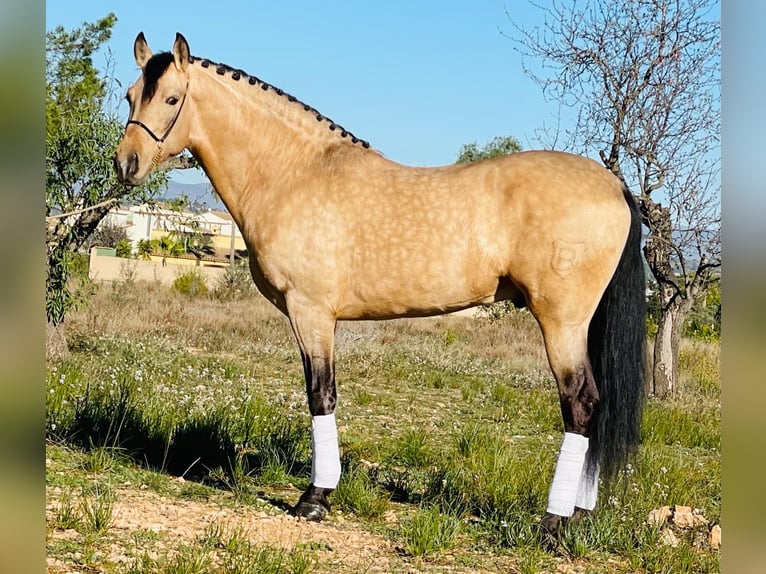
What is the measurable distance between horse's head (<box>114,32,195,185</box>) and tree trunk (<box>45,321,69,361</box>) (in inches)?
250

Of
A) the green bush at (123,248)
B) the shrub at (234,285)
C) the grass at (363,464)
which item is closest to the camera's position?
the grass at (363,464)

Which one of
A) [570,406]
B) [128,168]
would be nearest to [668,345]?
[570,406]

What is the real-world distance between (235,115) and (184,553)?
277 cm

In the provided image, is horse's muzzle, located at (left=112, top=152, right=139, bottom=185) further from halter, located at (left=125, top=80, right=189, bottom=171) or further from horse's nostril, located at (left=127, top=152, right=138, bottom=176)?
halter, located at (left=125, top=80, right=189, bottom=171)

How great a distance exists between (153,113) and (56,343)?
263 inches

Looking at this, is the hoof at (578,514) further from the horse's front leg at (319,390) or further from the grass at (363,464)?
the horse's front leg at (319,390)

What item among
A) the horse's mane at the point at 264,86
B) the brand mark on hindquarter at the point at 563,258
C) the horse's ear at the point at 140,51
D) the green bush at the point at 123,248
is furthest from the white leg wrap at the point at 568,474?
the green bush at the point at 123,248

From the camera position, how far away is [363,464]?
6184 mm

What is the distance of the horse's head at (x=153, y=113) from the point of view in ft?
15.2

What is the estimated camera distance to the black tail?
15.1 feet

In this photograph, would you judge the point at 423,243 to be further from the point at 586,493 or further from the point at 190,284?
the point at 190,284
